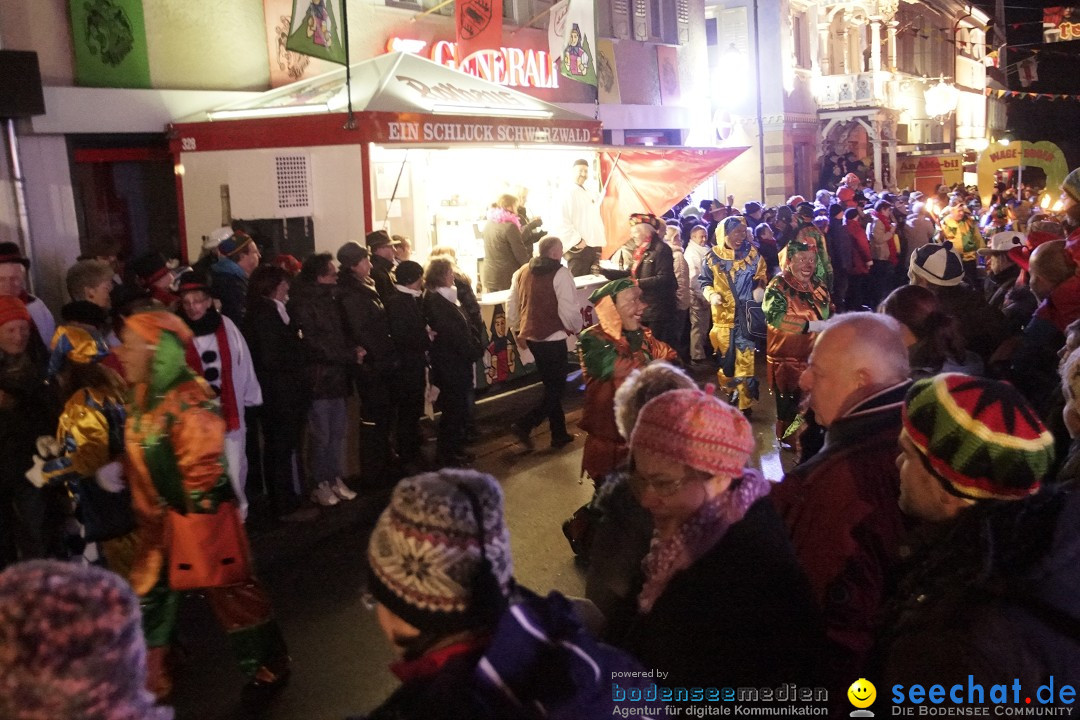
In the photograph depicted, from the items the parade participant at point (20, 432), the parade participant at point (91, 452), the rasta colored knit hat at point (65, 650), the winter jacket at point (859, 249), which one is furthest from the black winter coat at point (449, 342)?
the winter jacket at point (859, 249)

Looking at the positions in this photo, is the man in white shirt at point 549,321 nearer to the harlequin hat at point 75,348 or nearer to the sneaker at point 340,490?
the sneaker at point 340,490

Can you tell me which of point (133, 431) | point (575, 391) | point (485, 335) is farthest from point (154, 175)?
point (133, 431)

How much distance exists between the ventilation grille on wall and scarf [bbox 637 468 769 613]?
8.48m

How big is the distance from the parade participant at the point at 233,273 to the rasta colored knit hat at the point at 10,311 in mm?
2412

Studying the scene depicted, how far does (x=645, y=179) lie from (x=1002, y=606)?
11.4 metres

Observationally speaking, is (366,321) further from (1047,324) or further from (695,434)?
(695,434)

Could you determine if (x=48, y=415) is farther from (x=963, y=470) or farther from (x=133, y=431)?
(x=963, y=470)

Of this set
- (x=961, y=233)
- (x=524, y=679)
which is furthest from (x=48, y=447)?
(x=961, y=233)

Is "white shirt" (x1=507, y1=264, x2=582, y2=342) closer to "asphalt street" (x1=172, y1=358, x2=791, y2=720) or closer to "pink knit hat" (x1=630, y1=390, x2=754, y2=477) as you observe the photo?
"asphalt street" (x1=172, y1=358, x2=791, y2=720)

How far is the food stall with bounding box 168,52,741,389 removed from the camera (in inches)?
401

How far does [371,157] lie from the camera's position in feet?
33.8

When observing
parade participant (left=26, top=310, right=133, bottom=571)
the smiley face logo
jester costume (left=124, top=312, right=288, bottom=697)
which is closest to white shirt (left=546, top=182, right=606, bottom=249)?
parade participant (left=26, top=310, right=133, bottom=571)

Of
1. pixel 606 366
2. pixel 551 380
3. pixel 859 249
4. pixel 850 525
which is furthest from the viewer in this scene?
pixel 859 249

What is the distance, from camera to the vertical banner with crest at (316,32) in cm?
1012
